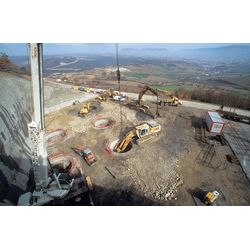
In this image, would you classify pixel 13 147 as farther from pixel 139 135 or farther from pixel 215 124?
pixel 215 124

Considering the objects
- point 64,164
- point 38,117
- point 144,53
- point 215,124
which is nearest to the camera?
point 38,117

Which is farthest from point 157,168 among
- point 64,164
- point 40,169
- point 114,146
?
point 40,169

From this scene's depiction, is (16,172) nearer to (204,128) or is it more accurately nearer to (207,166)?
(207,166)

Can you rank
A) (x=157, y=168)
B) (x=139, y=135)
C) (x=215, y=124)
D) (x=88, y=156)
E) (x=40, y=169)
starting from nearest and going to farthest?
(x=40, y=169)
(x=157, y=168)
(x=88, y=156)
(x=139, y=135)
(x=215, y=124)

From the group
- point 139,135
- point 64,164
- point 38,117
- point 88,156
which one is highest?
point 38,117

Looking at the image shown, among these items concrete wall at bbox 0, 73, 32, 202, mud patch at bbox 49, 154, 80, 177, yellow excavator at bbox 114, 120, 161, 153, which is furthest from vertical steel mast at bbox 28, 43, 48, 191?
yellow excavator at bbox 114, 120, 161, 153
